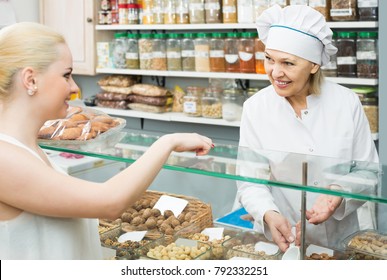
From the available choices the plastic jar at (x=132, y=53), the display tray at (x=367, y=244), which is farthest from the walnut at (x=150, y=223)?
the plastic jar at (x=132, y=53)

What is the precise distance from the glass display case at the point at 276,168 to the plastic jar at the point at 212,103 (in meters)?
1.97

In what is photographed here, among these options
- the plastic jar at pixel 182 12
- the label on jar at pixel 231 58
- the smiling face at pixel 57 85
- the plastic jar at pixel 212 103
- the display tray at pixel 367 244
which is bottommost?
the display tray at pixel 367 244

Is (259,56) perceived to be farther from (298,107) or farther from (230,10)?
(298,107)

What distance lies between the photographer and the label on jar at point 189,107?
360cm

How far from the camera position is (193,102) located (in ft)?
11.8

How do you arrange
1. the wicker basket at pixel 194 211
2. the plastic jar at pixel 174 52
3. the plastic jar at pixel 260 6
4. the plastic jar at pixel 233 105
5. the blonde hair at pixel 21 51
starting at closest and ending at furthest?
the blonde hair at pixel 21 51 < the wicker basket at pixel 194 211 < the plastic jar at pixel 260 6 < the plastic jar at pixel 233 105 < the plastic jar at pixel 174 52

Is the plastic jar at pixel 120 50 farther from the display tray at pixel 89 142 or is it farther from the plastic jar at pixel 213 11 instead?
the display tray at pixel 89 142

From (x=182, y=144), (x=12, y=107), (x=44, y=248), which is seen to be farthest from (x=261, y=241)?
(x=12, y=107)

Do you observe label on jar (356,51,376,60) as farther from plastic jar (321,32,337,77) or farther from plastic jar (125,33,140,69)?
plastic jar (125,33,140,69)

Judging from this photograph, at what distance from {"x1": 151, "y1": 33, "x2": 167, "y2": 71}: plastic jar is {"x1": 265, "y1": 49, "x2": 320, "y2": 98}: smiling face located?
1.80 meters

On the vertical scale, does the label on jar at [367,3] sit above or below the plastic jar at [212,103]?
above

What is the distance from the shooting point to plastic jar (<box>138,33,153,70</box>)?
147 inches

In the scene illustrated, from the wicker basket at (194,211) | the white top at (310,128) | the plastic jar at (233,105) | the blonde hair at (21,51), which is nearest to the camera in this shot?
the blonde hair at (21,51)

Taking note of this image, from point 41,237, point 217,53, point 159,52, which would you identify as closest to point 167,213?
point 41,237
